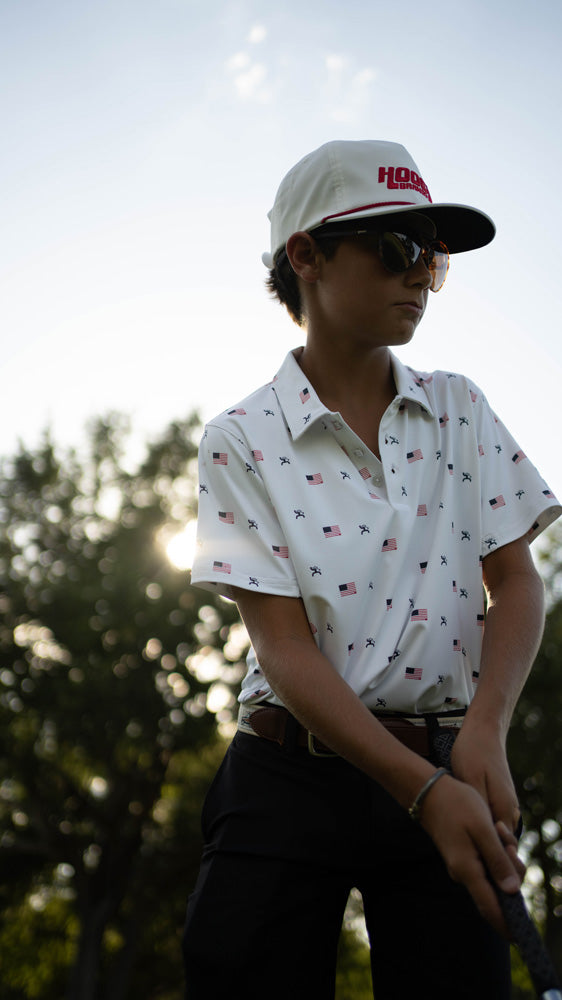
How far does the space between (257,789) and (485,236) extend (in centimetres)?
190

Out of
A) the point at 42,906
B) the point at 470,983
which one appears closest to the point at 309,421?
the point at 470,983

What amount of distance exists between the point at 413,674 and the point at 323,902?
643 millimetres

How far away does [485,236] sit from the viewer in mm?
2705

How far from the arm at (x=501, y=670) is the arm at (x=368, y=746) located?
3.9 inches

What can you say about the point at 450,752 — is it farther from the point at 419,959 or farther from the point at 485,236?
the point at 485,236

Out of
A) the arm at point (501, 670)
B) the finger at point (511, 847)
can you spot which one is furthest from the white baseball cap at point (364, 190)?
the finger at point (511, 847)

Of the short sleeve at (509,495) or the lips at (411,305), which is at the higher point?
the lips at (411,305)

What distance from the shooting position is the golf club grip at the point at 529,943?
161 cm

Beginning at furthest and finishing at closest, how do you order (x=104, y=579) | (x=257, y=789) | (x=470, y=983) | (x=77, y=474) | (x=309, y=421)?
(x=77, y=474) → (x=104, y=579) → (x=309, y=421) → (x=257, y=789) → (x=470, y=983)

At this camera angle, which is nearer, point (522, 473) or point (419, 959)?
point (419, 959)

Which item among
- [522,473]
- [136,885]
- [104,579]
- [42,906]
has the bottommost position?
[42,906]

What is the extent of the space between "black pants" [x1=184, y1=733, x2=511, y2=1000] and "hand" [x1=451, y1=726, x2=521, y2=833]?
251 millimetres

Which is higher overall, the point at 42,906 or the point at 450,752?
the point at 450,752

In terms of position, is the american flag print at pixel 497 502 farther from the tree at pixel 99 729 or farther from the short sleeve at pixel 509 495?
the tree at pixel 99 729
